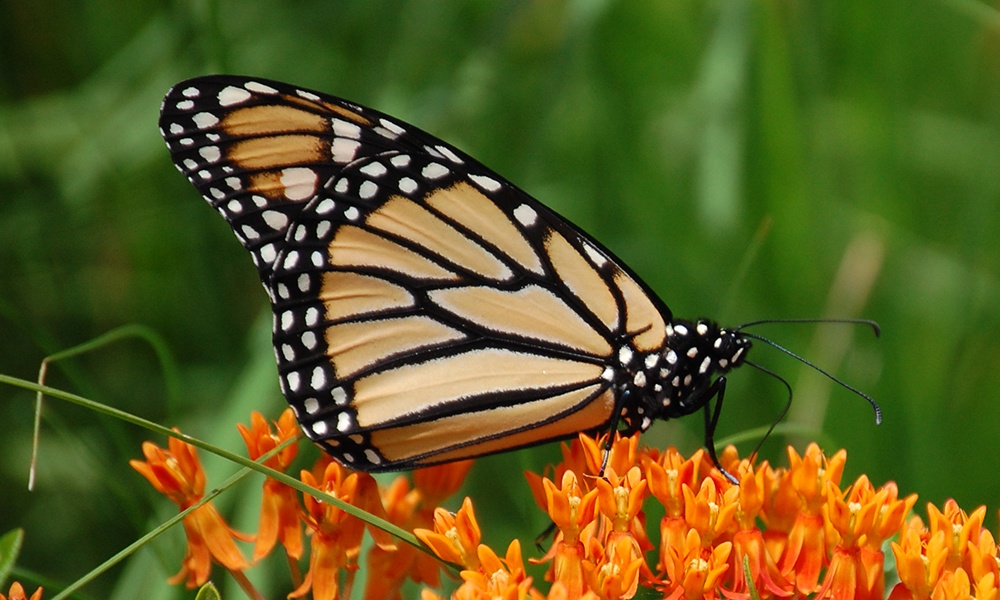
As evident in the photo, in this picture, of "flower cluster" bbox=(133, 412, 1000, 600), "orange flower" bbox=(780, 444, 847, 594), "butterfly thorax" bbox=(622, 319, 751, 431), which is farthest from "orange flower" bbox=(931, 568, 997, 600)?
"butterfly thorax" bbox=(622, 319, 751, 431)

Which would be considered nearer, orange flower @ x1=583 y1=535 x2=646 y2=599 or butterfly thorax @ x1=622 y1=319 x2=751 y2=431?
orange flower @ x1=583 y1=535 x2=646 y2=599

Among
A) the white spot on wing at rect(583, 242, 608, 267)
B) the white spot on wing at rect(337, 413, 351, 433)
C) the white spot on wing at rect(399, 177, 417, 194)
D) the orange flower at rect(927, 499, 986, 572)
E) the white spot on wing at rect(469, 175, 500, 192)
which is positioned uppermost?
the white spot on wing at rect(469, 175, 500, 192)

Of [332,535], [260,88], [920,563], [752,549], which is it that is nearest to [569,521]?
[752,549]

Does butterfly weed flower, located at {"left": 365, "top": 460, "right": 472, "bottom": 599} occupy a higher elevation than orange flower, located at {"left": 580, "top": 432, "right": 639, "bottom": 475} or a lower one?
lower

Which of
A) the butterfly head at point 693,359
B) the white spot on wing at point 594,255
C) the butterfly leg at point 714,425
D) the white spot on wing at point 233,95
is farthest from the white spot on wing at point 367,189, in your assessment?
the butterfly leg at point 714,425

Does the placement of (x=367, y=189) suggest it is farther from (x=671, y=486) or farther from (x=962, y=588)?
(x=962, y=588)

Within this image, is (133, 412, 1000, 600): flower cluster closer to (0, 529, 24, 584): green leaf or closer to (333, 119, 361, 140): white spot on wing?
(0, 529, 24, 584): green leaf

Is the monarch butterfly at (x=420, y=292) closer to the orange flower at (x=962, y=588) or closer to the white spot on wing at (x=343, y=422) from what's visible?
the white spot on wing at (x=343, y=422)
